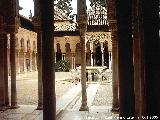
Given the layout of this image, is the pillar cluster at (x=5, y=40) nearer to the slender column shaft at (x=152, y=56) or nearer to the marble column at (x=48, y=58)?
the marble column at (x=48, y=58)

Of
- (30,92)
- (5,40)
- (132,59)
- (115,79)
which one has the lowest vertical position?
(30,92)

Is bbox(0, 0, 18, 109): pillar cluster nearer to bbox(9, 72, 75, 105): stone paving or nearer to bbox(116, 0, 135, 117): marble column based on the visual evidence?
bbox(9, 72, 75, 105): stone paving

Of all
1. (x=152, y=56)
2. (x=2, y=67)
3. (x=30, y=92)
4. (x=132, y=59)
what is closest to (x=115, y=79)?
(x=2, y=67)

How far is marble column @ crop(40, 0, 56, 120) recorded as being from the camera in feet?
17.1

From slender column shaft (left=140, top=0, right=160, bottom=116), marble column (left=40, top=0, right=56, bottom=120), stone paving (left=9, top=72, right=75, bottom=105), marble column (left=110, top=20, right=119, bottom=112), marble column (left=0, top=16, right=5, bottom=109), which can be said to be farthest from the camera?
stone paving (left=9, top=72, right=75, bottom=105)

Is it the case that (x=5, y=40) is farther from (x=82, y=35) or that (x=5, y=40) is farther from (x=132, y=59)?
(x=132, y=59)

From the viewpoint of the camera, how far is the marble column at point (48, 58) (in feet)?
17.1

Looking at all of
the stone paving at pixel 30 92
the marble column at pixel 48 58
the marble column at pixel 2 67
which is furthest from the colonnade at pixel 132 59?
the stone paving at pixel 30 92

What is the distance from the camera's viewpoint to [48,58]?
17.4 feet

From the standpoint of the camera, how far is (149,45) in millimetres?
3941

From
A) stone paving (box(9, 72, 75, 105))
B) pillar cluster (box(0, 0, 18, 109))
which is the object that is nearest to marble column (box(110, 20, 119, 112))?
pillar cluster (box(0, 0, 18, 109))

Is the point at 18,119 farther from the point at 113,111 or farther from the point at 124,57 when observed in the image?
the point at 124,57

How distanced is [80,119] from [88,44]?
26.2m

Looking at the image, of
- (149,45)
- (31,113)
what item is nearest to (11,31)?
(31,113)
